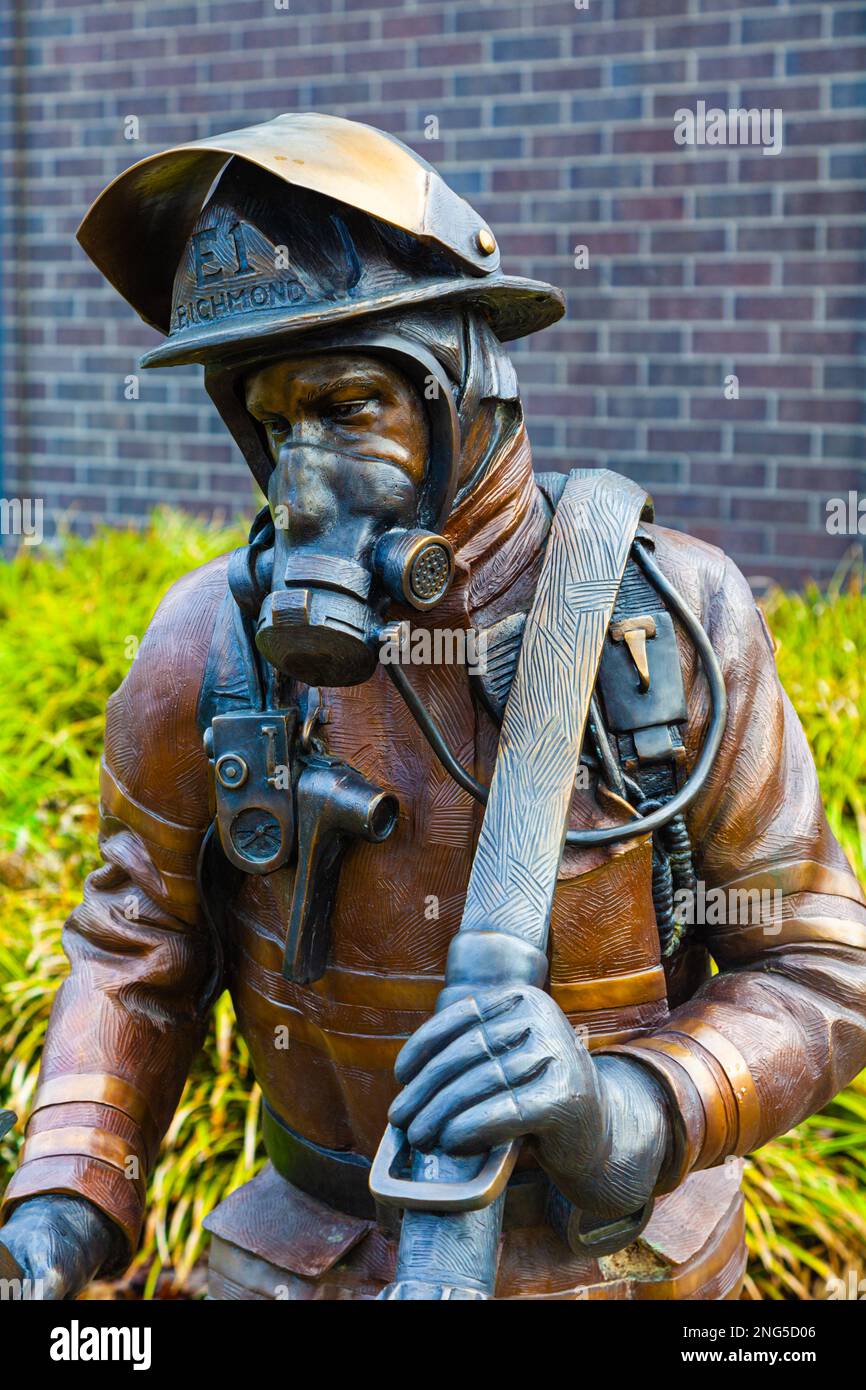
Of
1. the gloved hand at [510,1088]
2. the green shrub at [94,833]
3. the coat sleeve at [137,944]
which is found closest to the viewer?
the gloved hand at [510,1088]

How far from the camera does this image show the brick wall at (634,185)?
5.36 metres

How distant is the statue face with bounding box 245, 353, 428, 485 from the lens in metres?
1.72

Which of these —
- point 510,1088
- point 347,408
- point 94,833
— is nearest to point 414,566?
point 347,408

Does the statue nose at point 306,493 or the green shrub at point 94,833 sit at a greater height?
the statue nose at point 306,493

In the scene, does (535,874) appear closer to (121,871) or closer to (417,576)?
(417,576)

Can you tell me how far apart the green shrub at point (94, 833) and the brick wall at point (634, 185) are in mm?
601

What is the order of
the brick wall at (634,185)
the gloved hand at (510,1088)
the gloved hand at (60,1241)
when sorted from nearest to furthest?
the gloved hand at (510,1088), the gloved hand at (60,1241), the brick wall at (634,185)

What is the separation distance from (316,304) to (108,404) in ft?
17.3

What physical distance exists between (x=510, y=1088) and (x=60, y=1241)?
73 cm

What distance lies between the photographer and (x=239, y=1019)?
2.21 meters

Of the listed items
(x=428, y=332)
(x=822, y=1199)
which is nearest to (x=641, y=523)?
(x=428, y=332)

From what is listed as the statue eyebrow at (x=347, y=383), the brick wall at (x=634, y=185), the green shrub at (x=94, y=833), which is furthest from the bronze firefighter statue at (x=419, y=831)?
the brick wall at (x=634, y=185)

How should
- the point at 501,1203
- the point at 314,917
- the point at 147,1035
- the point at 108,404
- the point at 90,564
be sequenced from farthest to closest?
1. the point at 108,404
2. the point at 90,564
3. the point at 147,1035
4. the point at 314,917
5. the point at 501,1203

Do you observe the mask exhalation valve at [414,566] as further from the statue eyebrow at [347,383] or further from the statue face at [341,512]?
the statue eyebrow at [347,383]
